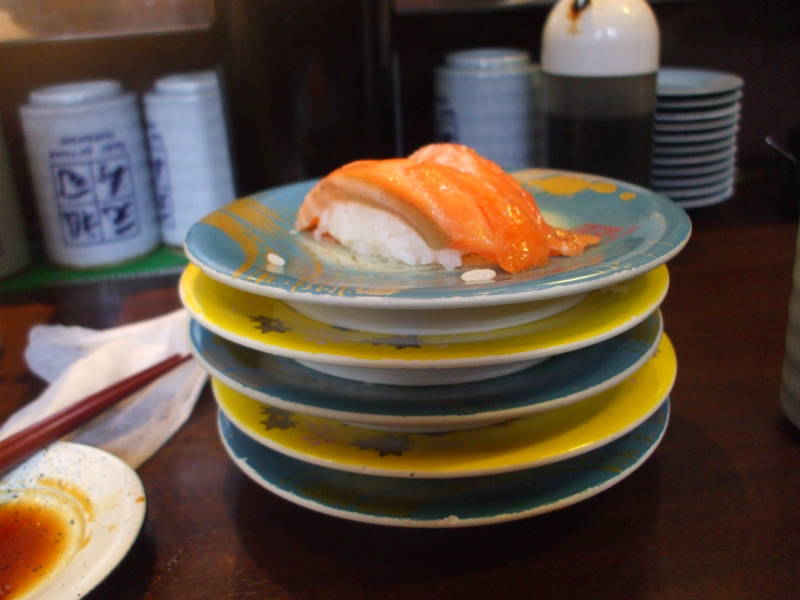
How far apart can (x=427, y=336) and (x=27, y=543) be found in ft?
1.25

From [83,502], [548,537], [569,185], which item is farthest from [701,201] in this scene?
[83,502]

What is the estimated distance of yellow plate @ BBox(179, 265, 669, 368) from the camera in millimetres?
564

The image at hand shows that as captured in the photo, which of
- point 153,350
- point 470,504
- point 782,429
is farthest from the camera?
point 153,350

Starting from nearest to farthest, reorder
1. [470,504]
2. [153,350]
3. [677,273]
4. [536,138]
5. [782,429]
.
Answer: [470,504] → [782,429] → [153,350] → [677,273] → [536,138]

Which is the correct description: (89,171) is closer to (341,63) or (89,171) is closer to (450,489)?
(341,63)

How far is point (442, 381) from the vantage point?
2.03 ft

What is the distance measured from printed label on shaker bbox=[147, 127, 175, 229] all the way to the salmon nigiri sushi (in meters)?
0.66

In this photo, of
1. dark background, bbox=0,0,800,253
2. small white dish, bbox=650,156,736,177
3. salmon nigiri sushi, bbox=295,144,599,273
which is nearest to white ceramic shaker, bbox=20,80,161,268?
dark background, bbox=0,0,800,253

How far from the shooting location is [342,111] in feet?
4.16

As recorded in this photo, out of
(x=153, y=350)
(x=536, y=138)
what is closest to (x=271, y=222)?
(x=153, y=350)

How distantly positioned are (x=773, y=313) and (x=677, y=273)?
198 mm

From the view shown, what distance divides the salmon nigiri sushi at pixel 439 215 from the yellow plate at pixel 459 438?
0.15m

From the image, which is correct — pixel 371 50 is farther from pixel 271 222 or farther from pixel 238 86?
pixel 271 222

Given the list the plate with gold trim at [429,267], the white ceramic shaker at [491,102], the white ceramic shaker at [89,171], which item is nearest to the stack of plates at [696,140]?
the white ceramic shaker at [491,102]
